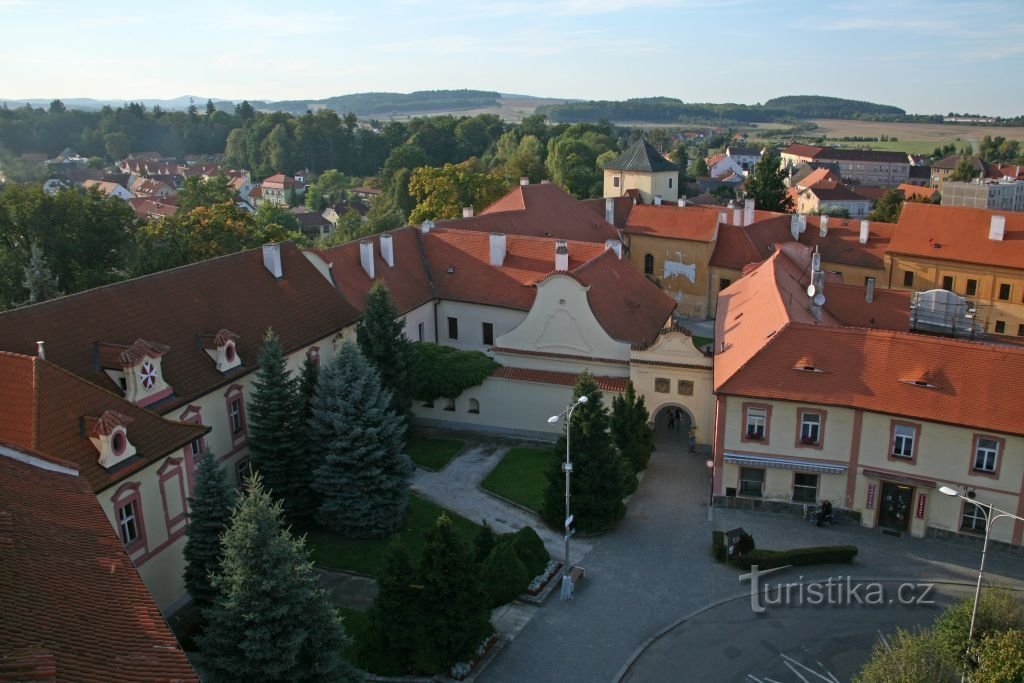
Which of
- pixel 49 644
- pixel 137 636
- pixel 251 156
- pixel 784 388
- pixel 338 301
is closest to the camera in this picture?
pixel 49 644

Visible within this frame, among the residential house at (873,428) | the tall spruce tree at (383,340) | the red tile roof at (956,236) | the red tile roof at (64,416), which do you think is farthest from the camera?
the red tile roof at (956,236)

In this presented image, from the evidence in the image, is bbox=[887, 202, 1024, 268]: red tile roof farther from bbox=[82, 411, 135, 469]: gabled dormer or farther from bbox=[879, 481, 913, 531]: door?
bbox=[82, 411, 135, 469]: gabled dormer

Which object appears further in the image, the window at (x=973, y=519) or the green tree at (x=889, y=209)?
the green tree at (x=889, y=209)

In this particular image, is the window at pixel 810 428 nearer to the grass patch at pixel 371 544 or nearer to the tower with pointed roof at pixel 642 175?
the grass patch at pixel 371 544

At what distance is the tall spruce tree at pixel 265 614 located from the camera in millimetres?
17781

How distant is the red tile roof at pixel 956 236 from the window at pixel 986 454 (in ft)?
91.4

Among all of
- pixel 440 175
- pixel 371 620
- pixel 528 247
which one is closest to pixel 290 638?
pixel 371 620

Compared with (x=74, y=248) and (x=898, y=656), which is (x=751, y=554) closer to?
(x=898, y=656)

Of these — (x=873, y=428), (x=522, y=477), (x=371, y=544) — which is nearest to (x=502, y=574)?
(x=371, y=544)

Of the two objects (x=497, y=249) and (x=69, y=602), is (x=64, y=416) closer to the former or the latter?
(x=69, y=602)

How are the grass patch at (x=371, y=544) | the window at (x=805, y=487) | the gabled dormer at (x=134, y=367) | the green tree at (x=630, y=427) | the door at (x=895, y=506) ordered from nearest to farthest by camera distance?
the gabled dormer at (x=134, y=367) → the grass patch at (x=371, y=544) → the door at (x=895, y=506) → the window at (x=805, y=487) → the green tree at (x=630, y=427)

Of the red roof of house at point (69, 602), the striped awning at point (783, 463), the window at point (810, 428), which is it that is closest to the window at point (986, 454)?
the striped awning at point (783, 463)

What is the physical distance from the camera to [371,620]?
22172mm

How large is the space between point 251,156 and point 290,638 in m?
172
